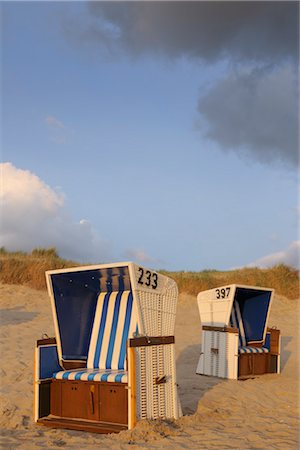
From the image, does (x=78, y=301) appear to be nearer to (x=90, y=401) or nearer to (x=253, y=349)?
(x=90, y=401)

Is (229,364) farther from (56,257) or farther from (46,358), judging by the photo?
(56,257)

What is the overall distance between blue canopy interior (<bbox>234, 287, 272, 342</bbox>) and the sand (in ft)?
3.75

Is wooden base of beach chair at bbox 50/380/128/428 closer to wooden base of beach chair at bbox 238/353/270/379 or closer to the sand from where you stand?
the sand

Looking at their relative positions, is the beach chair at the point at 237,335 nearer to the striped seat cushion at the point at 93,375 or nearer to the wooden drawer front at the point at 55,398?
the striped seat cushion at the point at 93,375

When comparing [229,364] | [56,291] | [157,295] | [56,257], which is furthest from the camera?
[56,257]

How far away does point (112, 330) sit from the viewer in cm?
912

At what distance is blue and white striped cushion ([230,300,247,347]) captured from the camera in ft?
45.4

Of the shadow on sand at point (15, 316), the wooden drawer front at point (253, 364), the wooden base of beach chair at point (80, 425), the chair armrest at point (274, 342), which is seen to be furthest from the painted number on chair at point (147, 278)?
the shadow on sand at point (15, 316)

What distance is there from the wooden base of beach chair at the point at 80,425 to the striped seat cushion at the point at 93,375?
0.61 m

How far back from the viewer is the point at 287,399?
10.8m

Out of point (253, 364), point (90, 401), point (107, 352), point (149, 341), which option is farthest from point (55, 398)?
point (253, 364)

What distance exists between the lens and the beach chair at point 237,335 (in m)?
12.6

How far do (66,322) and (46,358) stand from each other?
0.69 m

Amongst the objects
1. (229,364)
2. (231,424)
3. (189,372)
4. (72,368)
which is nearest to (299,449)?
(231,424)
